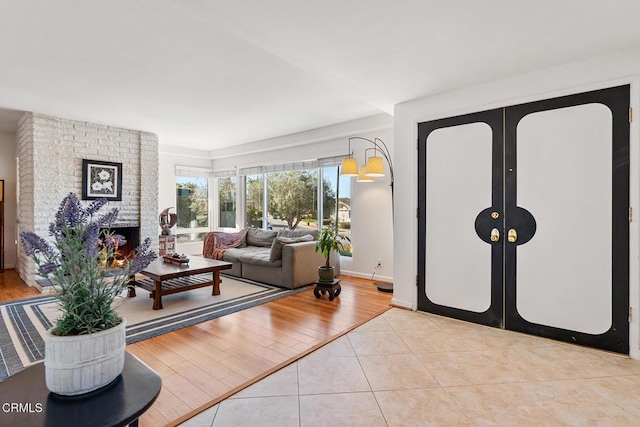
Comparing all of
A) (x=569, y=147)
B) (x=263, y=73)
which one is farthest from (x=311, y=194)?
(x=569, y=147)

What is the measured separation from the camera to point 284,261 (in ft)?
14.8

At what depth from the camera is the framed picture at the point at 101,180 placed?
5203mm

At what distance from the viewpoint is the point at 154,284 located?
3.72 metres

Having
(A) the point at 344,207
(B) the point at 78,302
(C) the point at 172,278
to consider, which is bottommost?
(C) the point at 172,278

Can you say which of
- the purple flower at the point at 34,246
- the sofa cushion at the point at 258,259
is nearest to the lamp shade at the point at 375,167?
the sofa cushion at the point at 258,259

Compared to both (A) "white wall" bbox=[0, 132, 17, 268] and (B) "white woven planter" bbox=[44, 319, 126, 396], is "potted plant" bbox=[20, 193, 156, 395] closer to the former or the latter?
(B) "white woven planter" bbox=[44, 319, 126, 396]

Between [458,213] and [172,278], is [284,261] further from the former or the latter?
[458,213]

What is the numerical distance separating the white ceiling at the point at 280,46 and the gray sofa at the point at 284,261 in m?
1.98

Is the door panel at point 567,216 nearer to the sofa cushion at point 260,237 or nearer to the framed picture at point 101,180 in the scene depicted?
the sofa cushion at point 260,237

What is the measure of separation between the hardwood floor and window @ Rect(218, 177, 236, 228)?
4.07 m

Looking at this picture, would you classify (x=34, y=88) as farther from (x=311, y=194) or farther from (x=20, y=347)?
(x=311, y=194)

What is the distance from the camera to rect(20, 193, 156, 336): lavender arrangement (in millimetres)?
1071

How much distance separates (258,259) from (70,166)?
3295 mm

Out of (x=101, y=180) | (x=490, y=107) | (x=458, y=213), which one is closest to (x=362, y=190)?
(x=458, y=213)
